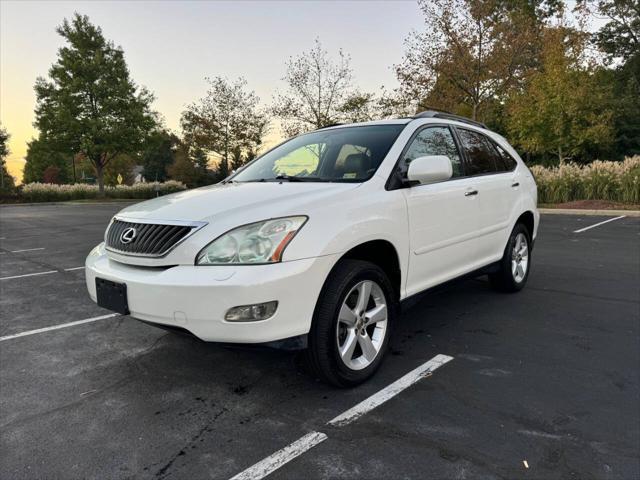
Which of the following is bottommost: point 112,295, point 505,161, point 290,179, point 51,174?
point 112,295

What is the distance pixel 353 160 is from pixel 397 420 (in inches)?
73.2

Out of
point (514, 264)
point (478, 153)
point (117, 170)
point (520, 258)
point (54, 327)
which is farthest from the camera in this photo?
point (117, 170)

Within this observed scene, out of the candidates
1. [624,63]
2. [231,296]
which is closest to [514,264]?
[231,296]

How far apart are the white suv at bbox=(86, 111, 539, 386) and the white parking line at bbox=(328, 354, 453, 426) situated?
0.18 metres

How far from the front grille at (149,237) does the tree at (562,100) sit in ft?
71.6

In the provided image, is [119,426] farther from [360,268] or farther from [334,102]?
[334,102]

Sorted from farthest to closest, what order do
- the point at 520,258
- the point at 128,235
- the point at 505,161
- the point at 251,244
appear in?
the point at 520,258 < the point at 505,161 < the point at 128,235 < the point at 251,244

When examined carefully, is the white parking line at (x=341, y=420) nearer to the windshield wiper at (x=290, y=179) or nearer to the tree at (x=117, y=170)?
the windshield wiper at (x=290, y=179)

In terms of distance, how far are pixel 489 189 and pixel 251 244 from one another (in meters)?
2.68

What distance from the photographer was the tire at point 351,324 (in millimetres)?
2637

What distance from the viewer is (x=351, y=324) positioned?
285 cm

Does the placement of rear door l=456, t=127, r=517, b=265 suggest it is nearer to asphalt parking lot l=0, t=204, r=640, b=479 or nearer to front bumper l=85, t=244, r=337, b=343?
asphalt parking lot l=0, t=204, r=640, b=479

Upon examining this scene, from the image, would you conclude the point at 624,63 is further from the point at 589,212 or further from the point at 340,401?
the point at 340,401

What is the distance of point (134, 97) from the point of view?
32031mm
